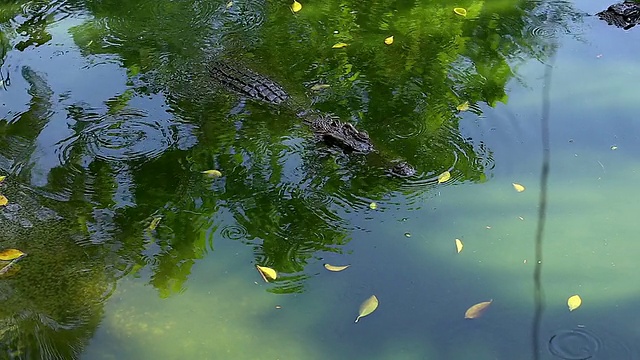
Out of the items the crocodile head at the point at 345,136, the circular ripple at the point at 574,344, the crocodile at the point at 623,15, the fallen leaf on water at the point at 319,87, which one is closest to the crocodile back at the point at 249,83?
the fallen leaf on water at the point at 319,87

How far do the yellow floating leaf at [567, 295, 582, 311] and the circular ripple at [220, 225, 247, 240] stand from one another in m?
1.59

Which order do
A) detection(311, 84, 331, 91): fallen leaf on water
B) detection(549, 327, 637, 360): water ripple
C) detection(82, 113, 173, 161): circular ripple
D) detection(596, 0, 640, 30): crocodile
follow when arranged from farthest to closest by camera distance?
1. detection(596, 0, 640, 30): crocodile
2. detection(311, 84, 331, 91): fallen leaf on water
3. detection(82, 113, 173, 161): circular ripple
4. detection(549, 327, 637, 360): water ripple

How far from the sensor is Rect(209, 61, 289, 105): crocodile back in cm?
424

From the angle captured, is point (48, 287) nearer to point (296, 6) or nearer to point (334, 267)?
point (334, 267)

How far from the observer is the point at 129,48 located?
16.2 ft

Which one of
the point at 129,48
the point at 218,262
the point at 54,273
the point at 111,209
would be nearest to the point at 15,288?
the point at 54,273

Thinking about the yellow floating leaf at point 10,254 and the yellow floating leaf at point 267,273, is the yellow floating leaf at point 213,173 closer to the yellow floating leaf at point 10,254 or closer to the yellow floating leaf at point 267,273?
the yellow floating leaf at point 267,273

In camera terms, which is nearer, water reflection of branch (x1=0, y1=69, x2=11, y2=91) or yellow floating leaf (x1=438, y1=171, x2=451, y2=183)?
yellow floating leaf (x1=438, y1=171, x2=451, y2=183)

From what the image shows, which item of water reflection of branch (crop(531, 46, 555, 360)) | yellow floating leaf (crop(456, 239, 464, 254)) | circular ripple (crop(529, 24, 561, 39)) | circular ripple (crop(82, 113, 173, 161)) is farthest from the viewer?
circular ripple (crop(529, 24, 561, 39))

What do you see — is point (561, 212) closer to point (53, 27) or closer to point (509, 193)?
point (509, 193)

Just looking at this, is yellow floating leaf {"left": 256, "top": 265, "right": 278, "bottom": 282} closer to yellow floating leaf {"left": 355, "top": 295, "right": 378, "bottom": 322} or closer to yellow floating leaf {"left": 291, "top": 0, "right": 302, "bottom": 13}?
yellow floating leaf {"left": 355, "top": 295, "right": 378, "bottom": 322}

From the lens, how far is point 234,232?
3.29 m

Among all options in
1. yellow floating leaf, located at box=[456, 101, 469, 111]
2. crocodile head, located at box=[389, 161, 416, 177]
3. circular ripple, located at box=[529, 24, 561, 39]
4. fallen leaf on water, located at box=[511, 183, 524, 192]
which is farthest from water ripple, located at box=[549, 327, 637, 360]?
circular ripple, located at box=[529, 24, 561, 39]

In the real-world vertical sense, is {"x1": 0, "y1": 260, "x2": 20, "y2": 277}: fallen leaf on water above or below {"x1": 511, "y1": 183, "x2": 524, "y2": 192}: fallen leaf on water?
below
